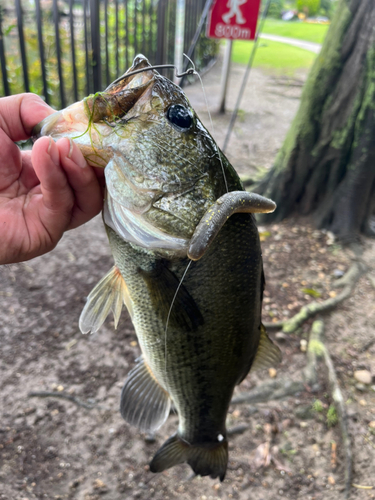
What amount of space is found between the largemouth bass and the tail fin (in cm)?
36

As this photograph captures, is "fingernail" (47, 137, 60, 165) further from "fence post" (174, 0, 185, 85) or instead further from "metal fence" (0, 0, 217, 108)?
"metal fence" (0, 0, 217, 108)

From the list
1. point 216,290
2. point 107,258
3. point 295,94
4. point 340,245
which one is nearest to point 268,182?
point 340,245

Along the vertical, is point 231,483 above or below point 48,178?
below

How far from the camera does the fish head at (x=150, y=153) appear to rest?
1157 mm

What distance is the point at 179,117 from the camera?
1.20 m

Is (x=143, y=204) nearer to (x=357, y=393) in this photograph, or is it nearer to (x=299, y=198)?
(x=357, y=393)

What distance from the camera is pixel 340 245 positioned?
14.6ft

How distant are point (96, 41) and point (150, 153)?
14.9 ft

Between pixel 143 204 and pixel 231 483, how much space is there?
2013 millimetres

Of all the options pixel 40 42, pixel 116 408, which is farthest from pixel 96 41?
pixel 116 408

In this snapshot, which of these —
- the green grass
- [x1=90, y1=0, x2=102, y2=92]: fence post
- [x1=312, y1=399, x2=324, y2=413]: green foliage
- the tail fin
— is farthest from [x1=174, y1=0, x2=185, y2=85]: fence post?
the green grass

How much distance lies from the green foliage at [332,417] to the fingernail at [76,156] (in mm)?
2500

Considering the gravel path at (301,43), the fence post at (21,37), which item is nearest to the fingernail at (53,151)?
the fence post at (21,37)

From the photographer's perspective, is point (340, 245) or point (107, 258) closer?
point (107, 258)
